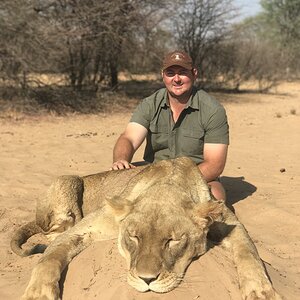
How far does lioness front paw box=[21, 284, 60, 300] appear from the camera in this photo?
10.2 feet

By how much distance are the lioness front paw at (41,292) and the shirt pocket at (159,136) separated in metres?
2.58

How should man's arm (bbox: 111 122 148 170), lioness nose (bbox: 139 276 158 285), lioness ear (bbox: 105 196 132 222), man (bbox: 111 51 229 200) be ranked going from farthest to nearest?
man's arm (bbox: 111 122 148 170) → man (bbox: 111 51 229 200) → lioness ear (bbox: 105 196 132 222) → lioness nose (bbox: 139 276 158 285)

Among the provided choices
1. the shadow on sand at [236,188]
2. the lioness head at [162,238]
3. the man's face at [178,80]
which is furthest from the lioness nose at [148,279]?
the shadow on sand at [236,188]

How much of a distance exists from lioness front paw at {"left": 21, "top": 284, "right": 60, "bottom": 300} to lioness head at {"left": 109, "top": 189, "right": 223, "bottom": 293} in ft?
1.63

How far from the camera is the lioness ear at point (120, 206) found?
3.22 metres

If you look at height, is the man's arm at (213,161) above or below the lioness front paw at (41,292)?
above

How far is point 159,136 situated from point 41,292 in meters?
2.69

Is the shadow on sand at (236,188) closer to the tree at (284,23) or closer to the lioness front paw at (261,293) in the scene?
the lioness front paw at (261,293)

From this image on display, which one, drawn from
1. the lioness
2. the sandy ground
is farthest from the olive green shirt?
the lioness

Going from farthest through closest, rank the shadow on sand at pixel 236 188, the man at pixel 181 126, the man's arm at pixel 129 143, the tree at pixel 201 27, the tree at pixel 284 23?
1. the tree at pixel 284 23
2. the tree at pixel 201 27
3. the shadow on sand at pixel 236 188
4. the man's arm at pixel 129 143
5. the man at pixel 181 126

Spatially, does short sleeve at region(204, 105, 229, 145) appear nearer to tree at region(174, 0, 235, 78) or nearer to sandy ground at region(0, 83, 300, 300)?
sandy ground at region(0, 83, 300, 300)

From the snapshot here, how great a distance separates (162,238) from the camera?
9.61 ft

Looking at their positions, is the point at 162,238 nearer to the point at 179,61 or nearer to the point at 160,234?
the point at 160,234

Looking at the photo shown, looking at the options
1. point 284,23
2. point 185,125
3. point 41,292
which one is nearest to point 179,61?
point 185,125
